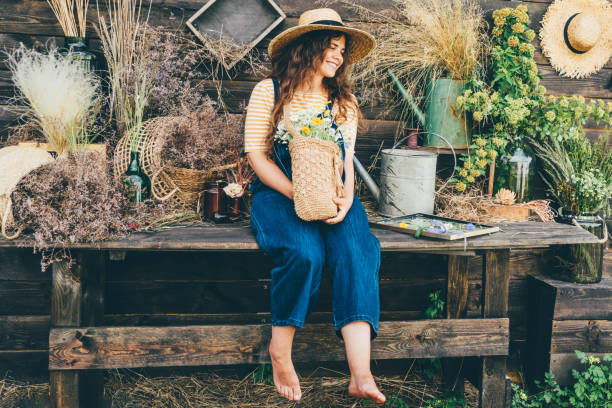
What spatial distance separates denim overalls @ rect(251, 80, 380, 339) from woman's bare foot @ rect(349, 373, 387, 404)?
0.20 metres

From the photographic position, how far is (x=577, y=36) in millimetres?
3189

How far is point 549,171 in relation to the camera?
3096 mm

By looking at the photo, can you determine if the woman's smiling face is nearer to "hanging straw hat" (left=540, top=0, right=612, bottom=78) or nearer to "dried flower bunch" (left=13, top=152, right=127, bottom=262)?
"dried flower bunch" (left=13, top=152, right=127, bottom=262)

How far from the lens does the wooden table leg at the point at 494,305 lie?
257cm

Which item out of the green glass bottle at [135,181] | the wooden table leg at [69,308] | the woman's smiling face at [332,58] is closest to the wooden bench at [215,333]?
the wooden table leg at [69,308]

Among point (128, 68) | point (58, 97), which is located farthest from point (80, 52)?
point (58, 97)

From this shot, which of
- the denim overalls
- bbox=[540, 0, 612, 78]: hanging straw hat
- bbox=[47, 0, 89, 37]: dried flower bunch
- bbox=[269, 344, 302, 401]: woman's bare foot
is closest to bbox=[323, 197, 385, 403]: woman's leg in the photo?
the denim overalls

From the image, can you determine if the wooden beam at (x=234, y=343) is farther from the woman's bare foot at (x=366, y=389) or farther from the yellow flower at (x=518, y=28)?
the yellow flower at (x=518, y=28)

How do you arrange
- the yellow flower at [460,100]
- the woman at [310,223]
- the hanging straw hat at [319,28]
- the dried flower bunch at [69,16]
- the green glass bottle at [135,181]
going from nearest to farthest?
1. the woman at [310,223]
2. the hanging straw hat at [319,28]
3. the green glass bottle at [135,181]
4. the dried flower bunch at [69,16]
5. the yellow flower at [460,100]

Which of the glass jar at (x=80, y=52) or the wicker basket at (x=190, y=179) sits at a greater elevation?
the glass jar at (x=80, y=52)

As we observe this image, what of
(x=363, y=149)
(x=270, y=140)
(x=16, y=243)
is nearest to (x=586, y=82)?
(x=363, y=149)

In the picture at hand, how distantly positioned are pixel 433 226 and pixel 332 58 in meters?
0.99

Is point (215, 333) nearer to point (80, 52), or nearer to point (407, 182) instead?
point (407, 182)

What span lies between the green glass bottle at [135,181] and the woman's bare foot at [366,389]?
4.58 ft
